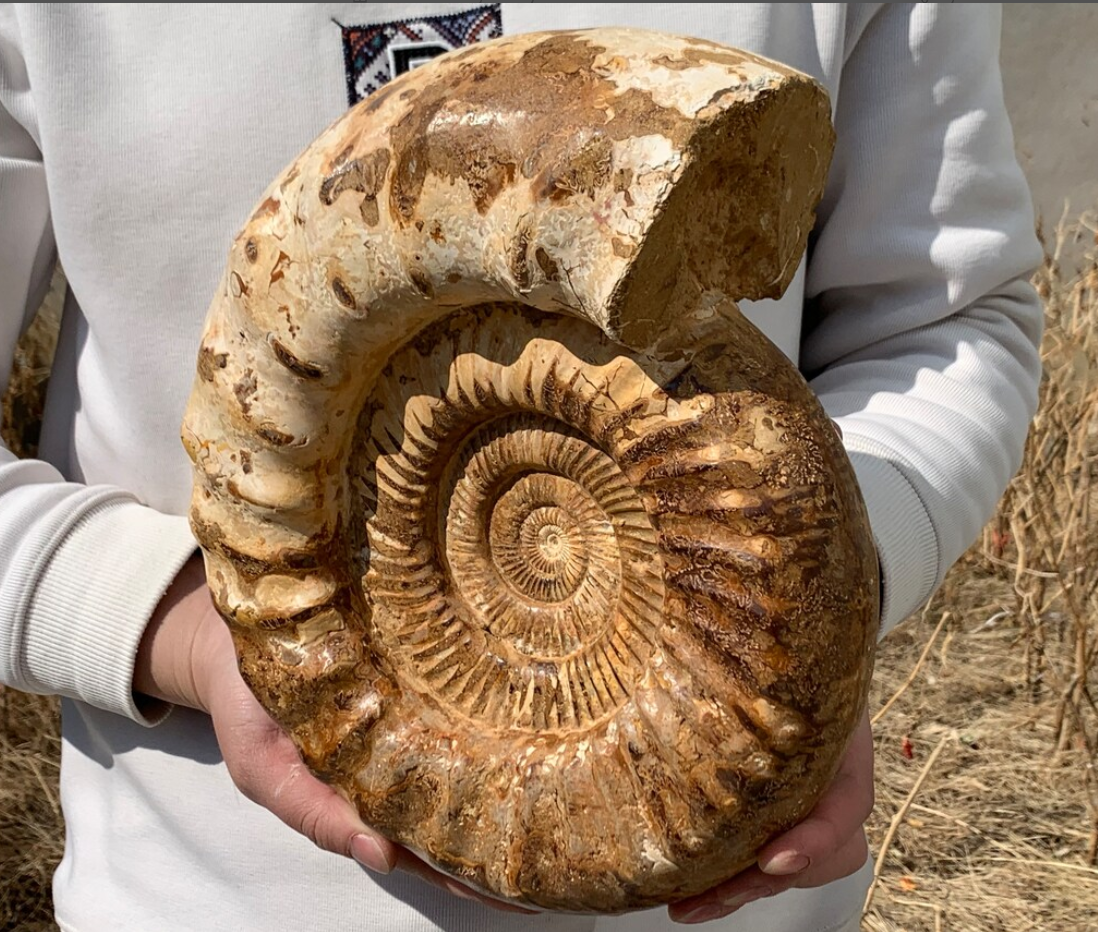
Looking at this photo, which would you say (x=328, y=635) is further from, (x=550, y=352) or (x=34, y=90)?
(x=34, y=90)

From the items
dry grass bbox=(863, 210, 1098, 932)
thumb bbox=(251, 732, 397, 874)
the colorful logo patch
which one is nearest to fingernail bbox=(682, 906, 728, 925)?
thumb bbox=(251, 732, 397, 874)

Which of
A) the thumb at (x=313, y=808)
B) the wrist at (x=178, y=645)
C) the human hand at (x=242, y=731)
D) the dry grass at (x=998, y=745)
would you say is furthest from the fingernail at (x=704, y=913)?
the dry grass at (x=998, y=745)

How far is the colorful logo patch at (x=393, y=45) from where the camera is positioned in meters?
0.92

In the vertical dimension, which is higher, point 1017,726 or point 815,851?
point 815,851

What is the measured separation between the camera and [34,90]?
0.93 m

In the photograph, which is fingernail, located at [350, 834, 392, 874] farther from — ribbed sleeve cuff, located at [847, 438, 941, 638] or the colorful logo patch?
the colorful logo patch

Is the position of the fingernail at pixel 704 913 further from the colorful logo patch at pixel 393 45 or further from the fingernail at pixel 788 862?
the colorful logo patch at pixel 393 45

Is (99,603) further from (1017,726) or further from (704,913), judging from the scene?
(1017,726)

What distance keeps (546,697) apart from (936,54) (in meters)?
0.70

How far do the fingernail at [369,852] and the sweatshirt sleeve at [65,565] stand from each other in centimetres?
26

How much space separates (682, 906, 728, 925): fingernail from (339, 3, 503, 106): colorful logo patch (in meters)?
0.71

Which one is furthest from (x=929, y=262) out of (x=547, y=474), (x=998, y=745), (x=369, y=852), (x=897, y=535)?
(x=998, y=745)

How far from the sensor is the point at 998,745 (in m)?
2.80

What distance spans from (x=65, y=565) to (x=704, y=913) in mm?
607
